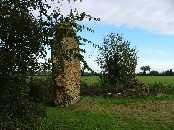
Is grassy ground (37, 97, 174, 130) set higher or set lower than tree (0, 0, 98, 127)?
lower

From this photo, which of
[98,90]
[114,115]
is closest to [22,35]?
[114,115]

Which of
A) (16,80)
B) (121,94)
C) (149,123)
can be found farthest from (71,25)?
(121,94)

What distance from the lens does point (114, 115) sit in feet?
54.6

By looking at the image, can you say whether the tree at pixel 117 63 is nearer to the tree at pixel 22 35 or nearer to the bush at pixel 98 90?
the bush at pixel 98 90

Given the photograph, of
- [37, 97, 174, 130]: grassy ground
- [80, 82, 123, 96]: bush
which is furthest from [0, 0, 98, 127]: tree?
[80, 82, 123, 96]: bush

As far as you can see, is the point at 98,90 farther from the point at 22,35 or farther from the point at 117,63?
the point at 22,35

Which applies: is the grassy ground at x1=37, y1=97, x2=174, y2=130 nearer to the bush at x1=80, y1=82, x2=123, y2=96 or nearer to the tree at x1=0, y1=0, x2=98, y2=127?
the bush at x1=80, y1=82, x2=123, y2=96

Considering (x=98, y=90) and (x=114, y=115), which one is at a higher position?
(x=98, y=90)

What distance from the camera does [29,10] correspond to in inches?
274

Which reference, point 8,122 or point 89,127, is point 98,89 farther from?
point 8,122

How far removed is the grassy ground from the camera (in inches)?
559

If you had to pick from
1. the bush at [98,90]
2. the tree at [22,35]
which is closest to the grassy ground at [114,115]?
the bush at [98,90]

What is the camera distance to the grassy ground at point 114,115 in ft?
46.6

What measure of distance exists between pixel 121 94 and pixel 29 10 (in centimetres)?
1717
